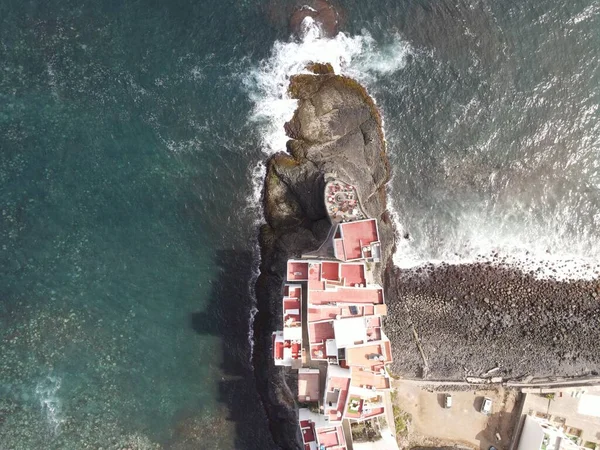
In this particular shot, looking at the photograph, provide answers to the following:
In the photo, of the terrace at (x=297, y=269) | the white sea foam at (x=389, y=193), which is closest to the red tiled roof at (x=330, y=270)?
the terrace at (x=297, y=269)

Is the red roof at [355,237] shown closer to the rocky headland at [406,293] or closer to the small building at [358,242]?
the small building at [358,242]

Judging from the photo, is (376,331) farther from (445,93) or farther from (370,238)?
(445,93)

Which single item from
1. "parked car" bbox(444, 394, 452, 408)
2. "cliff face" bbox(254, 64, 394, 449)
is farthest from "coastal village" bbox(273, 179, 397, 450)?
"parked car" bbox(444, 394, 452, 408)

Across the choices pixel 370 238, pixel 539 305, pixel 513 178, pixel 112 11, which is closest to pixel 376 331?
pixel 370 238

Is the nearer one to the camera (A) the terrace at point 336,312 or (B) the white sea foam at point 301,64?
(A) the terrace at point 336,312

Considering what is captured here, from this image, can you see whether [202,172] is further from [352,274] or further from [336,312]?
[336,312]

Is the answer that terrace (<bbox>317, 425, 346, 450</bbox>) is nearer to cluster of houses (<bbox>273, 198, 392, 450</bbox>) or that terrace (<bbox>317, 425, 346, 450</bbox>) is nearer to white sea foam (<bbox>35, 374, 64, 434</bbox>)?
cluster of houses (<bbox>273, 198, 392, 450</bbox>)

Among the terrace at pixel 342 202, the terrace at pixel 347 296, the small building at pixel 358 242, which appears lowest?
the terrace at pixel 347 296

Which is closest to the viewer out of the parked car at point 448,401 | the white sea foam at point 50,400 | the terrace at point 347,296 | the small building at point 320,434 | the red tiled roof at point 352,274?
the small building at point 320,434
